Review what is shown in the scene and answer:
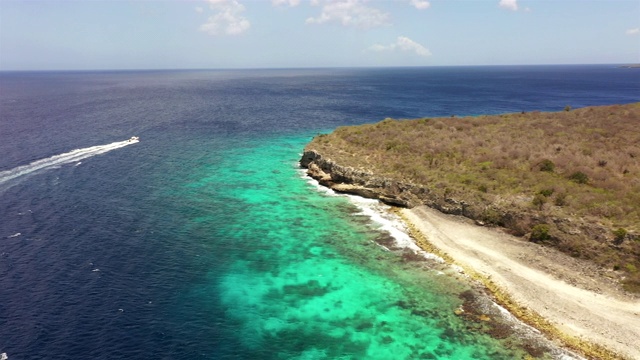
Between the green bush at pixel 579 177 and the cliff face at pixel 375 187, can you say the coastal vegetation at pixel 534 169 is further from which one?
the cliff face at pixel 375 187

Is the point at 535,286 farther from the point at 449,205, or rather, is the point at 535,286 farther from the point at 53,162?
the point at 53,162

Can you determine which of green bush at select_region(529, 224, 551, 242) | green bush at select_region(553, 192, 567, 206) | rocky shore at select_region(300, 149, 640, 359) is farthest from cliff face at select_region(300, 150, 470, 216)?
green bush at select_region(553, 192, 567, 206)

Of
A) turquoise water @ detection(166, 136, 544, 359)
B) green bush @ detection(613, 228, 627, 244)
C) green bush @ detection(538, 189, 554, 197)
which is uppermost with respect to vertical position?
green bush @ detection(538, 189, 554, 197)

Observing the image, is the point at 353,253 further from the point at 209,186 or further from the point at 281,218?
the point at 209,186

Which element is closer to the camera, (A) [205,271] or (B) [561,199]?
(A) [205,271]

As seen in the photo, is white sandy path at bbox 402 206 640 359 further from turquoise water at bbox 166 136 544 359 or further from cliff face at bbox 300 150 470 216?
turquoise water at bbox 166 136 544 359

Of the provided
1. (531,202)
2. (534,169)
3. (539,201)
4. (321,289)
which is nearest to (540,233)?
(539,201)

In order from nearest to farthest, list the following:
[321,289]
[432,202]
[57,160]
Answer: [321,289], [432,202], [57,160]
